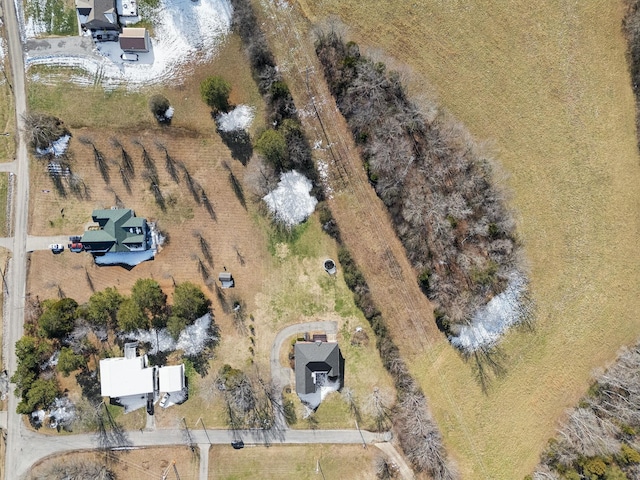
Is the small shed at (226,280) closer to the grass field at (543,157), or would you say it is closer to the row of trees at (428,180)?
the row of trees at (428,180)

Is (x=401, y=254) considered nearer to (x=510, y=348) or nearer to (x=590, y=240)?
(x=510, y=348)

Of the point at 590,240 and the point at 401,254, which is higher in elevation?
the point at 590,240

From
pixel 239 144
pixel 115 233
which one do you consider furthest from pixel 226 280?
pixel 239 144

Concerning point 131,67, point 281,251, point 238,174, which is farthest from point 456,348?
point 131,67

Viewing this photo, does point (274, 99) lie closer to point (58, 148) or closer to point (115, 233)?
point (115, 233)

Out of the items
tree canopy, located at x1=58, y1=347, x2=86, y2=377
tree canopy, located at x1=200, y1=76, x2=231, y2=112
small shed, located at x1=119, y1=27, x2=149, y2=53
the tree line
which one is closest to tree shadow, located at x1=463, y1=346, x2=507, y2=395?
the tree line

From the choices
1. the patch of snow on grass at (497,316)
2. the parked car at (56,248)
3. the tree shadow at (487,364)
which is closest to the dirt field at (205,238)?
the parked car at (56,248)
